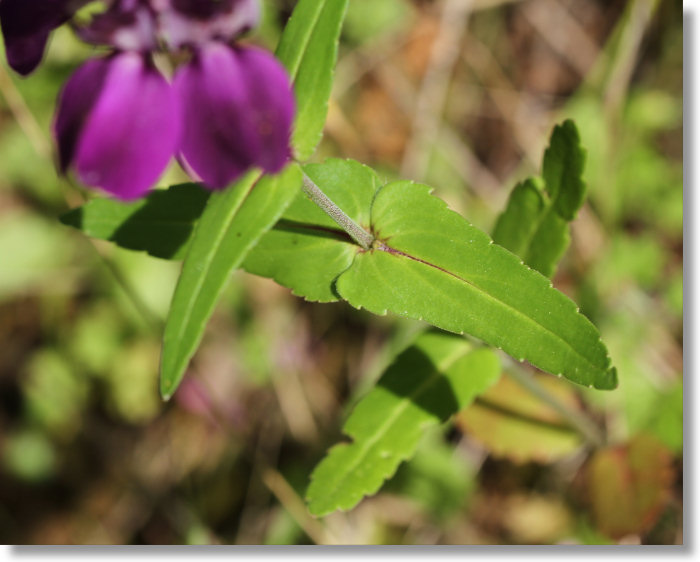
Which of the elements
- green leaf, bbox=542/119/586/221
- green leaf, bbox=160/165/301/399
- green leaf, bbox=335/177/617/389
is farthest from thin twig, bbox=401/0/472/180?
green leaf, bbox=160/165/301/399

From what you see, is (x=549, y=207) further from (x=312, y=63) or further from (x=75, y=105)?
(x=75, y=105)

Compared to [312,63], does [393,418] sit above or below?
below

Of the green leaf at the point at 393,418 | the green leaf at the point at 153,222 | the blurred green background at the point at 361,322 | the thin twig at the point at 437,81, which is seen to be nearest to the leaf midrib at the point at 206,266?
the green leaf at the point at 153,222

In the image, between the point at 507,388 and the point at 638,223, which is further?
the point at 638,223

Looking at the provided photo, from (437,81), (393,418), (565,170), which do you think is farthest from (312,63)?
(437,81)

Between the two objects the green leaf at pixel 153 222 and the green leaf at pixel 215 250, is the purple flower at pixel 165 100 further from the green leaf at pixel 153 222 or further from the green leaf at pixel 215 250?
the green leaf at pixel 153 222

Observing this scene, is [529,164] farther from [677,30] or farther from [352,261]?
[352,261]

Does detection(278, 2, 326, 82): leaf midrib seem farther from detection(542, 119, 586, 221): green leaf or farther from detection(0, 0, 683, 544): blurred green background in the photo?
detection(0, 0, 683, 544): blurred green background

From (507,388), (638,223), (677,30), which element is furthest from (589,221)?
(507,388)
